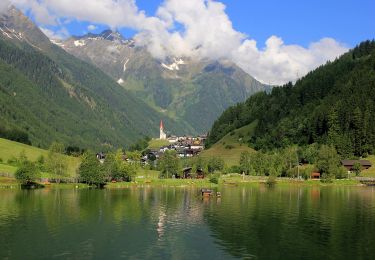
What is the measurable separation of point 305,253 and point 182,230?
91.2 feet

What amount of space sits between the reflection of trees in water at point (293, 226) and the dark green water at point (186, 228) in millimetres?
159

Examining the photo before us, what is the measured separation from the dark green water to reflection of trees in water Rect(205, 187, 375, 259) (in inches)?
6.2

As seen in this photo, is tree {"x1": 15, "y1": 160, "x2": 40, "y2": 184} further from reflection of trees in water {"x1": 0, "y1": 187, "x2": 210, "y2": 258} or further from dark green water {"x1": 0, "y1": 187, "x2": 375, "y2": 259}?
dark green water {"x1": 0, "y1": 187, "x2": 375, "y2": 259}

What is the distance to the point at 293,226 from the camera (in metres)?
97.9

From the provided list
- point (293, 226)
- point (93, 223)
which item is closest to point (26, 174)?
point (93, 223)

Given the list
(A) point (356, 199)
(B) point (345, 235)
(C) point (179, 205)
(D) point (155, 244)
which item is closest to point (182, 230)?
(D) point (155, 244)

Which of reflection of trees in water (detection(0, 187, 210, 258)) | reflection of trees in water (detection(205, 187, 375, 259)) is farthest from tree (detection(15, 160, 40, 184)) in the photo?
reflection of trees in water (detection(205, 187, 375, 259))

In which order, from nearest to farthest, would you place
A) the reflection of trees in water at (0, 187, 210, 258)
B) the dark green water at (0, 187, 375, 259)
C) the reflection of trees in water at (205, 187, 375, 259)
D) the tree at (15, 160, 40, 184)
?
the dark green water at (0, 187, 375, 259), the reflection of trees in water at (205, 187, 375, 259), the reflection of trees in water at (0, 187, 210, 258), the tree at (15, 160, 40, 184)

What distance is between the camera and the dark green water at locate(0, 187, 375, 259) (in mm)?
74875

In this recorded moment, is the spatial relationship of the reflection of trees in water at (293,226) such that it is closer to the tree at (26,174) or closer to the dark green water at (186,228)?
the dark green water at (186,228)

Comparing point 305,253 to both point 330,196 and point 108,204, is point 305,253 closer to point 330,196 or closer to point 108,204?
point 108,204

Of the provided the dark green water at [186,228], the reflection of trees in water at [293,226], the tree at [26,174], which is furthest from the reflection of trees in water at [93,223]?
the tree at [26,174]

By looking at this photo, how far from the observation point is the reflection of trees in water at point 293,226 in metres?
76.1

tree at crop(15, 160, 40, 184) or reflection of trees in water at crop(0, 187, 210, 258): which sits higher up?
tree at crop(15, 160, 40, 184)
